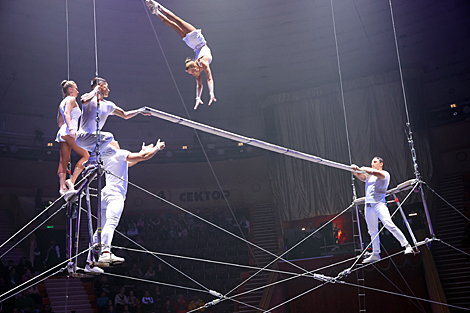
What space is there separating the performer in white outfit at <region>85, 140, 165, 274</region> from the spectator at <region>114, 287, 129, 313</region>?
5.79 meters

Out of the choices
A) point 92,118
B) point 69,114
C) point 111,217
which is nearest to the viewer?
point 111,217

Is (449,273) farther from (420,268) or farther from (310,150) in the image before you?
(310,150)

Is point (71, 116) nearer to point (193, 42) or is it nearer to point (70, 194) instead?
point (70, 194)

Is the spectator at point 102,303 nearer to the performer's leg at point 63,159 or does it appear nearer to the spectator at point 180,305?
the spectator at point 180,305

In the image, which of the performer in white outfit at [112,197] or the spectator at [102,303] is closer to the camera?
the performer in white outfit at [112,197]

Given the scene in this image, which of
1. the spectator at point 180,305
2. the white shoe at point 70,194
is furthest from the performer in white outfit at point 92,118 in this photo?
the spectator at point 180,305

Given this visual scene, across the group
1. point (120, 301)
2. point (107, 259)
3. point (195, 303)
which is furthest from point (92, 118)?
point (195, 303)

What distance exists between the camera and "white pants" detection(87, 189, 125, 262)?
394cm

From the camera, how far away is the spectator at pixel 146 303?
9.63 metres

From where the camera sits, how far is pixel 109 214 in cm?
405

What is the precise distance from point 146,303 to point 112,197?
6333 millimetres

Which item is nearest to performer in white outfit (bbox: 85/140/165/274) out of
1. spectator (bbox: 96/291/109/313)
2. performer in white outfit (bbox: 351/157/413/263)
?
performer in white outfit (bbox: 351/157/413/263)

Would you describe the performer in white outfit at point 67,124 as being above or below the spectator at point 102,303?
above

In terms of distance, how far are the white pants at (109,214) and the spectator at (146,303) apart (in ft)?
20.1
